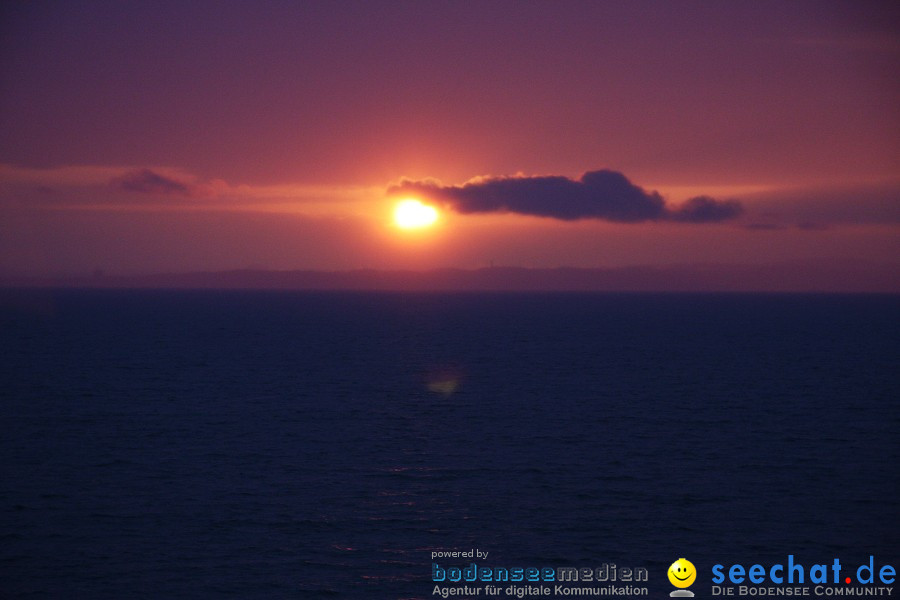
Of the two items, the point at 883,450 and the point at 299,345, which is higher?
the point at 299,345

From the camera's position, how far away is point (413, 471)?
153 ft

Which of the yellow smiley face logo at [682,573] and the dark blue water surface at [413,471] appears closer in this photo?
the yellow smiley face logo at [682,573]

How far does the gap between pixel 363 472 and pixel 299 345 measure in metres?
83.4

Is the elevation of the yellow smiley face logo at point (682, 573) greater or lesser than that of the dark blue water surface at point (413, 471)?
lesser

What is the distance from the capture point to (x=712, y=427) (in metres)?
59.2

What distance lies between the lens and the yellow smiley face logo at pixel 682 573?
1228 inches

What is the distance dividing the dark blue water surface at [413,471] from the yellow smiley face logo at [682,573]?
491 millimetres

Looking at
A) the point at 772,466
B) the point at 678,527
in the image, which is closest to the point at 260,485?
the point at 678,527

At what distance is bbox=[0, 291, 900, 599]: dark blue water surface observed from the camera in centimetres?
3341

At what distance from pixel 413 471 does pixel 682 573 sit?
18.9 meters

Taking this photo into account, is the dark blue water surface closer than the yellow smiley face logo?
No

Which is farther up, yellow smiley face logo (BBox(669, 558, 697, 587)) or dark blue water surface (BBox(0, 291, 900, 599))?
dark blue water surface (BBox(0, 291, 900, 599))

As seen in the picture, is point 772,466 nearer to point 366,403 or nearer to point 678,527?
point 678,527

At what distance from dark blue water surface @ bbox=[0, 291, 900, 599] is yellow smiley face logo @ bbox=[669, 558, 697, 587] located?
1.61ft
